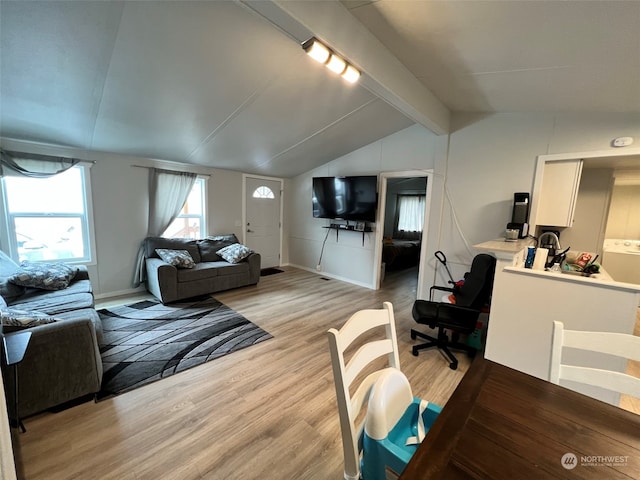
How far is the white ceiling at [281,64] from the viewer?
5.06ft

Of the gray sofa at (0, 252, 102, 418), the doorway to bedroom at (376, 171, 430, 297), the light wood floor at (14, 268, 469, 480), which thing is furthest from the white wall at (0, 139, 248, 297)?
the doorway to bedroom at (376, 171, 430, 297)

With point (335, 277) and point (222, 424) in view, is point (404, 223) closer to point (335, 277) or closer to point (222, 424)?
point (335, 277)

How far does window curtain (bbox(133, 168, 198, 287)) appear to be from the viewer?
4.00 metres

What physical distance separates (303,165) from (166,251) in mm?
2811

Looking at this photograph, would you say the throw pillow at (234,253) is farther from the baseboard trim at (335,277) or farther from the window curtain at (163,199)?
the baseboard trim at (335,277)

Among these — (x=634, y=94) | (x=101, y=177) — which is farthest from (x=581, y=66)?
(x=101, y=177)

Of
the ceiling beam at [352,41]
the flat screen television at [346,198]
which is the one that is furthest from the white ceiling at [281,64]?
the flat screen television at [346,198]

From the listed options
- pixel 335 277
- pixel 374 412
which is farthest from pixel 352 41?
pixel 335 277

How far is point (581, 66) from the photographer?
185 cm

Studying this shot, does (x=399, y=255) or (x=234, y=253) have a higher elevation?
(x=234, y=253)

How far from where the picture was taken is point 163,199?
13.5 ft

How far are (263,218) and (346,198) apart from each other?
1.97 m

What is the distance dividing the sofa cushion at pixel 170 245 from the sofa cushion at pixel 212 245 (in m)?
0.09

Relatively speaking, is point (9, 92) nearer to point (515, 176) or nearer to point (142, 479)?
point (142, 479)
